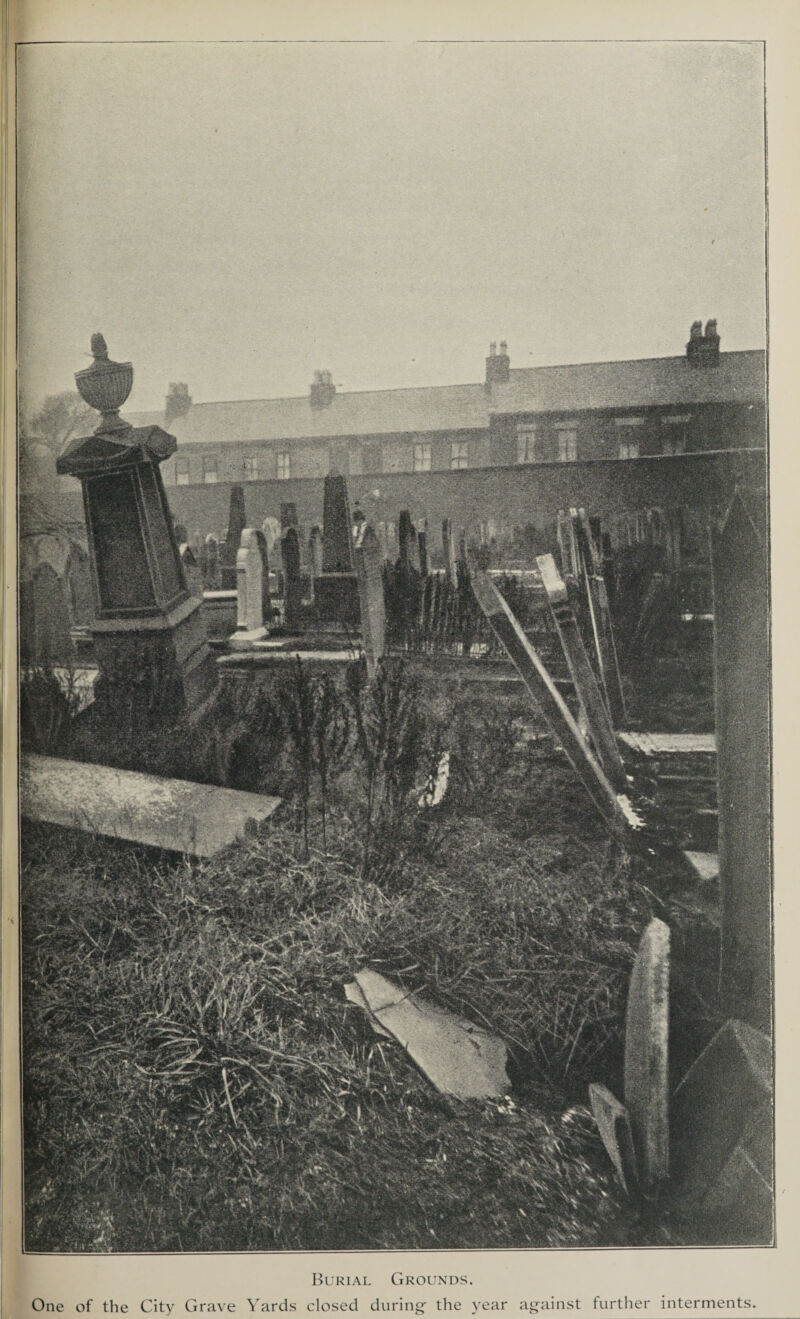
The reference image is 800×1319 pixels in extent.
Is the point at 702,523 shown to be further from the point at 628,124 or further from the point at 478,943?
the point at 478,943

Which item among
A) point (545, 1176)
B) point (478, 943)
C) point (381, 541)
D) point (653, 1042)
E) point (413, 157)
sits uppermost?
point (413, 157)

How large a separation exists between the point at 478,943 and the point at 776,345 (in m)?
1.60

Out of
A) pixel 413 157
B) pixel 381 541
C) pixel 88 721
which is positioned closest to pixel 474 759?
pixel 381 541

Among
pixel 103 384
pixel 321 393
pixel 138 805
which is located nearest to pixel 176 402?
pixel 103 384

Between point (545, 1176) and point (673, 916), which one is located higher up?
point (673, 916)

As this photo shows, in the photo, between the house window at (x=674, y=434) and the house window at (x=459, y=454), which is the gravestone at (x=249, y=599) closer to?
the house window at (x=459, y=454)

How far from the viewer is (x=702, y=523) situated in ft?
7.00

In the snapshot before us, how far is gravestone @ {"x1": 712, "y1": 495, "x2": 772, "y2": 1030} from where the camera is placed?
2.10m

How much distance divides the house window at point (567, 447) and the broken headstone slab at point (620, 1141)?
60.2 inches

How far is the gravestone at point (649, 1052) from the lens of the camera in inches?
81.0

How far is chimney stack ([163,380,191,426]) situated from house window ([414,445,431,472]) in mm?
568

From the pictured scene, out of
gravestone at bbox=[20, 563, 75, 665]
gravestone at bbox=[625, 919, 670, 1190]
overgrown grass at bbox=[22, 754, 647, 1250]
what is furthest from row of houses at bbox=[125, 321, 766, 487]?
gravestone at bbox=[625, 919, 670, 1190]

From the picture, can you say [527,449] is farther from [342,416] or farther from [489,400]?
[342,416]

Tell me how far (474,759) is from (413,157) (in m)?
1.46
